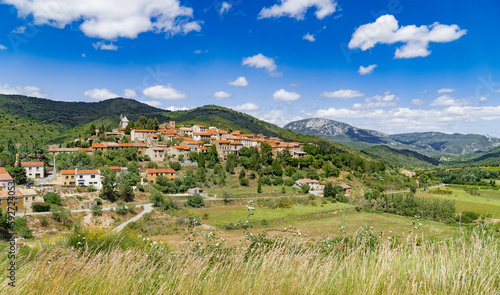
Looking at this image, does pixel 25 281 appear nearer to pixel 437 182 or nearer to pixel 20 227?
pixel 20 227

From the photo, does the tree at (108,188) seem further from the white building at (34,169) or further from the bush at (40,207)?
the white building at (34,169)

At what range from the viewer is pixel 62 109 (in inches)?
4882

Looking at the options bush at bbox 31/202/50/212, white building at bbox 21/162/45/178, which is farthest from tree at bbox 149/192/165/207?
white building at bbox 21/162/45/178

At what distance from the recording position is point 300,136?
126 m

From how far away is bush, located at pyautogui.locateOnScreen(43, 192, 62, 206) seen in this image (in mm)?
31391

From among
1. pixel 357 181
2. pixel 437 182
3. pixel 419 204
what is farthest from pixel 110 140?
pixel 437 182

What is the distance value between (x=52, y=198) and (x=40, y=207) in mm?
1838

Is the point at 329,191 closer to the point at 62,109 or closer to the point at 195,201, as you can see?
the point at 195,201

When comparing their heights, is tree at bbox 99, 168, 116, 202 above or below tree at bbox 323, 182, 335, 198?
above

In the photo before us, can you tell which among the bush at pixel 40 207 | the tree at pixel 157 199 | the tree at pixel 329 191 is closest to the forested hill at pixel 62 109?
the tree at pixel 157 199

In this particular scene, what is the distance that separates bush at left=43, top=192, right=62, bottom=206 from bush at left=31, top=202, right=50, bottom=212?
2.98 ft

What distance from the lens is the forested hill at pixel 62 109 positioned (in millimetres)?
104700

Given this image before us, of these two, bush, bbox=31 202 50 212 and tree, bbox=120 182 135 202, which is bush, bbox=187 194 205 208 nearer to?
tree, bbox=120 182 135 202

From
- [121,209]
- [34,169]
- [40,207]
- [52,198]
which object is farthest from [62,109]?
[121,209]
